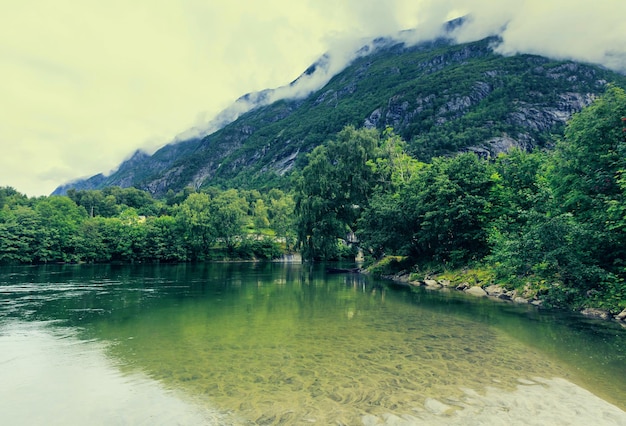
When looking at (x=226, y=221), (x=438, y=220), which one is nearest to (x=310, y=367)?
(x=438, y=220)

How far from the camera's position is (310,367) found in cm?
1249

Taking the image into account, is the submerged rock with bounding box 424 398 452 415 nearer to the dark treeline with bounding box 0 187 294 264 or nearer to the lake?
the lake

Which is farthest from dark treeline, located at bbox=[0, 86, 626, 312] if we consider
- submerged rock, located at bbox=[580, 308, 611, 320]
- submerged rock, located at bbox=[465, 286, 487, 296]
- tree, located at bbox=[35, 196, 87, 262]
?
submerged rock, located at bbox=[465, 286, 487, 296]

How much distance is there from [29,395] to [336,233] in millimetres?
49240

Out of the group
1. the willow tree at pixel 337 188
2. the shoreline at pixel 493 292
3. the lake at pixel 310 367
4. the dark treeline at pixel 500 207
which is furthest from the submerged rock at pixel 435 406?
the willow tree at pixel 337 188

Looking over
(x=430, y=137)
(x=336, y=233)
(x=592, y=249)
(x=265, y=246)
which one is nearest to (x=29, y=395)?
(x=592, y=249)

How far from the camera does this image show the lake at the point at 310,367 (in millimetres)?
9031

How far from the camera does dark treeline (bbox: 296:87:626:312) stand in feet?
73.6

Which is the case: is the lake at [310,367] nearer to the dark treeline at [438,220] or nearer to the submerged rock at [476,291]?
the dark treeline at [438,220]

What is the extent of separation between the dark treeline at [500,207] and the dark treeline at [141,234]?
170 feet

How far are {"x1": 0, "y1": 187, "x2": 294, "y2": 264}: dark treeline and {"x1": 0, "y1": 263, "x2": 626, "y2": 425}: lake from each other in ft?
254

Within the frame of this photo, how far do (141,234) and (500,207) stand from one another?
291 feet

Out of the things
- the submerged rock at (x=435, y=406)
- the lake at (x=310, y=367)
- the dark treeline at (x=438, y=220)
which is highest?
the dark treeline at (x=438, y=220)

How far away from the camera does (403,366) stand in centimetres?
1255
